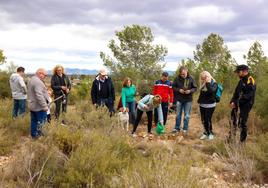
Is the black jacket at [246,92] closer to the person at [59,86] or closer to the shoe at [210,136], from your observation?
the shoe at [210,136]

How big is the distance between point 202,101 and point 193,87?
22.4 inches

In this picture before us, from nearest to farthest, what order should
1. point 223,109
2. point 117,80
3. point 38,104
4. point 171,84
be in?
point 38,104, point 171,84, point 223,109, point 117,80

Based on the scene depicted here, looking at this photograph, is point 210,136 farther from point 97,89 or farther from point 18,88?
point 18,88

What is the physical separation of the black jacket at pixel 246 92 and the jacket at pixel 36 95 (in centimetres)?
390

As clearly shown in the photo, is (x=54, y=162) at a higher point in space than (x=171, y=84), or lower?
lower

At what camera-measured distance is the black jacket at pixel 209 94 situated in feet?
25.3

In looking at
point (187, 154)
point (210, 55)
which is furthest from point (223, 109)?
point (210, 55)

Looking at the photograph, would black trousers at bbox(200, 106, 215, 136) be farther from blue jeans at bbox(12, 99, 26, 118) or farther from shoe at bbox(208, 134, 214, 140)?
blue jeans at bbox(12, 99, 26, 118)

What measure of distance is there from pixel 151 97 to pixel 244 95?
2145mm

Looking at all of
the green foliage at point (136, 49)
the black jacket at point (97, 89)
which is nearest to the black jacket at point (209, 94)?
the black jacket at point (97, 89)

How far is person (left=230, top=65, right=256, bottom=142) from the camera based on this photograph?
6812 mm

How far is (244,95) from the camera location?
6859 mm

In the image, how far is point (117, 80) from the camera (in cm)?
2048

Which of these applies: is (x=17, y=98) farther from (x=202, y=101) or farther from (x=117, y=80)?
(x=117, y=80)
